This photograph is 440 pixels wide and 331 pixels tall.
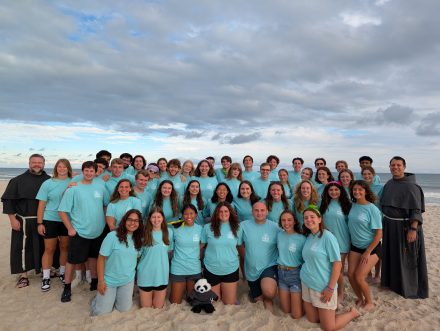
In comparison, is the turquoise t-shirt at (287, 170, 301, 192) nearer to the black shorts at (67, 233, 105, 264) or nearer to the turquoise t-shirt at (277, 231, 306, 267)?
the turquoise t-shirt at (277, 231, 306, 267)

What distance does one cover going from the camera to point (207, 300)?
432 cm

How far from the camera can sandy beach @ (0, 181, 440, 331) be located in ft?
12.9

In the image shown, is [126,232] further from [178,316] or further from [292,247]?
[292,247]

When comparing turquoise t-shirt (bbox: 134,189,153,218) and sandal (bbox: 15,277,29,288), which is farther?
turquoise t-shirt (bbox: 134,189,153,218)

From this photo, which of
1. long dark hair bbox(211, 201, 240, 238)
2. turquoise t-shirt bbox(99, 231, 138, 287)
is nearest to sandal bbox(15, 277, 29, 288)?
turquoise t-shirt bbox(99, 231, 138, 287)

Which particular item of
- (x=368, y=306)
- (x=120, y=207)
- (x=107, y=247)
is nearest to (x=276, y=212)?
(x=368, y=306)

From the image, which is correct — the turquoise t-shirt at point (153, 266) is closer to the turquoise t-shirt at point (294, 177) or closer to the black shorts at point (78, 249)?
the black shorts at point (78, 249)

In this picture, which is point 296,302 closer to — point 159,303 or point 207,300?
point 207,300

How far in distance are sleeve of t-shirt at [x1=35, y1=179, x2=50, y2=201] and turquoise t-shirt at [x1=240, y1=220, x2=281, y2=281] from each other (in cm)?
329

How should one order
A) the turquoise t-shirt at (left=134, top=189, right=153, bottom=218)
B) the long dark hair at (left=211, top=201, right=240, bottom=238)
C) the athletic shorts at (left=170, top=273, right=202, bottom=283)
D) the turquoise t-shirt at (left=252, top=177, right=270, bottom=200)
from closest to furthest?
the athletic shorts at (left=170, top=273, right=202, bottom=283)
the long dark hair at (left=211, top=201, right=240, bottom=238)
the turquoise t-shirt at (left=134, top=189, right=153, bottom=218)
the turquoise t-shirt at (left=252, top=177, right=270, bottom=200)

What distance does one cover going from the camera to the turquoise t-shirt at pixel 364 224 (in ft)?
14.2

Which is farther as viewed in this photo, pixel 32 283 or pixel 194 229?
pixel 32 283

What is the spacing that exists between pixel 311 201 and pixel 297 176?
2.14 metres

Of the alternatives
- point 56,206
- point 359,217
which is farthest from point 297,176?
point 56,206
